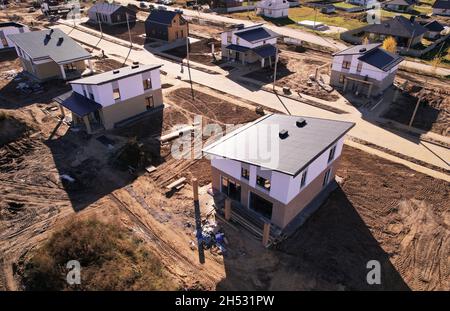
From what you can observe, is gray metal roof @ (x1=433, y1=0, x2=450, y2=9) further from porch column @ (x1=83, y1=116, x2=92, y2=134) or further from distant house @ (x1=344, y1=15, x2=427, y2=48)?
porch column @ (x1=83, y1=116, x2=92, y2=134)

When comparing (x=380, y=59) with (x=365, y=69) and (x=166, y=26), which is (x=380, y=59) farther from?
(x=166, y=26)

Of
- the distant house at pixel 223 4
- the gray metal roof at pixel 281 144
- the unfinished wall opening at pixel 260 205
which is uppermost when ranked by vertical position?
the distant house at pixel 223 4

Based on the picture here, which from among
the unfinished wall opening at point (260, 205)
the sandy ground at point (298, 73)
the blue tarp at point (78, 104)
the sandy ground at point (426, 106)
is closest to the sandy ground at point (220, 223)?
the unfinished wall opening at point (260, 205)

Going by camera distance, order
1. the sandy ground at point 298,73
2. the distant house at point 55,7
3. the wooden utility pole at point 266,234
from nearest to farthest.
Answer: the wooden utility pole at point 266,234, the sandy ground at point 298,73, the distant house at point 55,7

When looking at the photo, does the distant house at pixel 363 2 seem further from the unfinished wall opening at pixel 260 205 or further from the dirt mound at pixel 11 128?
the dirt mound at pixel 11 128
